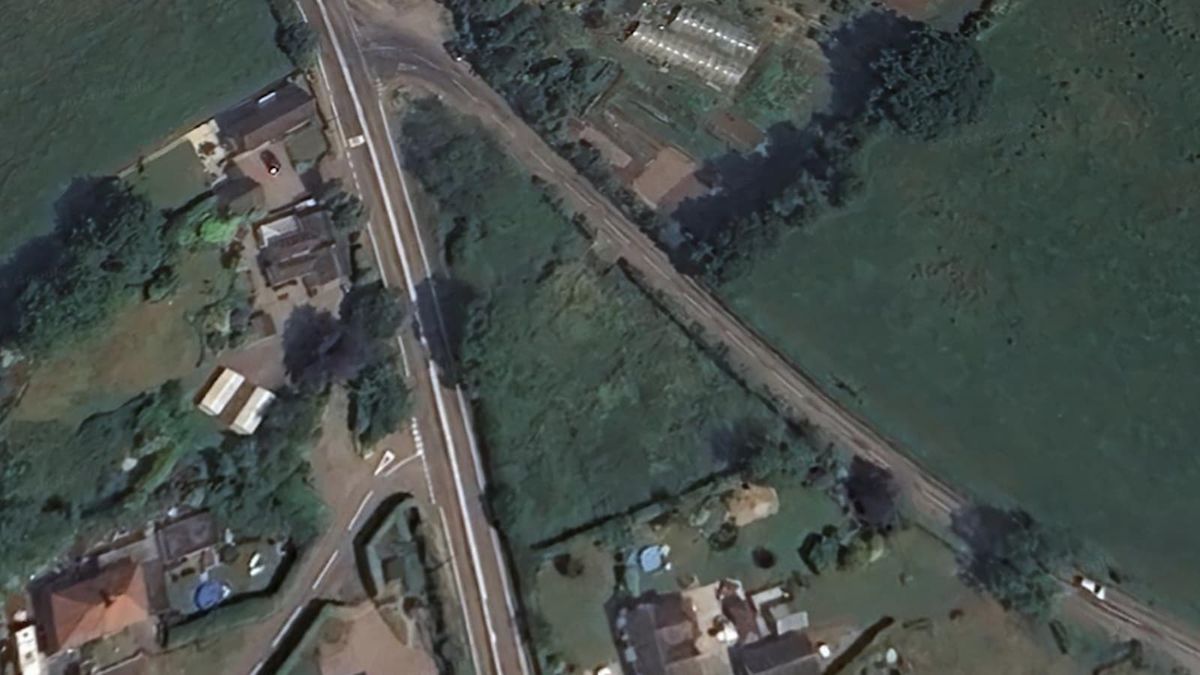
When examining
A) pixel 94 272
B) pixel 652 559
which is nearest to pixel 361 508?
pixel 652 559

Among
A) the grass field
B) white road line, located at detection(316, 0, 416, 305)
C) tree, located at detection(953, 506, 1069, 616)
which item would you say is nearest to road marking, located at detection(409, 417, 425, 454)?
Answer: white road line, located at detection(316, 0, 416, 305)

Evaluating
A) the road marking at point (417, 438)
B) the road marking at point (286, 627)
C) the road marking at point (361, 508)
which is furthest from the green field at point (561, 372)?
the road marking at point (286, 627)

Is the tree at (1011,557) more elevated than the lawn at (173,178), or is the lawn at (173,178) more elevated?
the lawn at (173,178)

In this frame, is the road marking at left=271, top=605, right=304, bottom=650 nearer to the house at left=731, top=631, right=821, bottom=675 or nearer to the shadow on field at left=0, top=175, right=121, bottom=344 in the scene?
the house at left=731, top=631, right=821, bottom=675

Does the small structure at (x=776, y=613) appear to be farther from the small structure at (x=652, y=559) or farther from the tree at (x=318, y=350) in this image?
the tree at (x=318, y=350)

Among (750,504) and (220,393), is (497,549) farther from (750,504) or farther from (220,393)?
(220,393)

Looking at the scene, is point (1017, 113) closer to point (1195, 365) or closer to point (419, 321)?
point (1195, 365)
